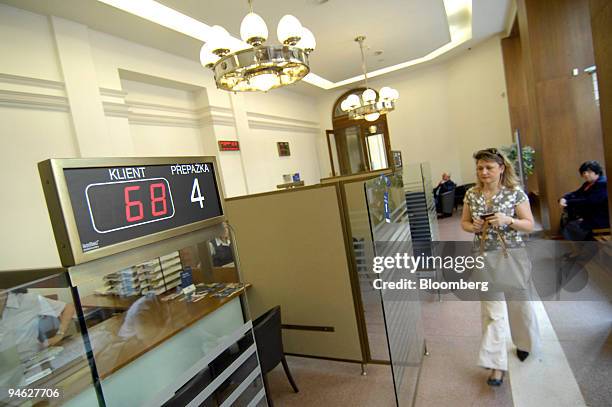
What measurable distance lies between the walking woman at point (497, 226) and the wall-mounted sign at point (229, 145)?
14.8 ft

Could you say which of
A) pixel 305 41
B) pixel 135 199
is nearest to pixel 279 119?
pixel 305 41

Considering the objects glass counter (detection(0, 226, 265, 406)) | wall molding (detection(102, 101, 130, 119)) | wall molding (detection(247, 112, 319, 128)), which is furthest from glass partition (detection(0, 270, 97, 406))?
wall molding (detection(247, 112, 319, 128))

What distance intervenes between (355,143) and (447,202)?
3.47m

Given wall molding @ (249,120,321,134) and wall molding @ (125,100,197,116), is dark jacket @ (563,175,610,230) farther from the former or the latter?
wall molding @ (125,100,197,116)

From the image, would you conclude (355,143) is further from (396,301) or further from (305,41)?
(396,301)

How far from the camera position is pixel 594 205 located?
348 cm


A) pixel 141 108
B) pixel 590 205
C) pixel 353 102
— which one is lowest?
pixel 590 205

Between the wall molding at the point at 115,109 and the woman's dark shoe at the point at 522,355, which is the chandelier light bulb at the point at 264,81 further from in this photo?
the woman's dark shoe at the point at 522,355

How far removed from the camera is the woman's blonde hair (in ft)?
6.53

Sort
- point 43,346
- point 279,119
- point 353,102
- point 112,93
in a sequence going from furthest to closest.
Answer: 1. point 279,119
2. point 353,102
3. point 112,93
4. point 43,346

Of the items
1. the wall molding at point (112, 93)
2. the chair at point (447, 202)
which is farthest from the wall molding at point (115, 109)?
the chair at point (447, 202)

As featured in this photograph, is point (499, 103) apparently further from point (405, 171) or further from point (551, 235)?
point (405, 171)

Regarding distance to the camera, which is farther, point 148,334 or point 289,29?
point 289,29

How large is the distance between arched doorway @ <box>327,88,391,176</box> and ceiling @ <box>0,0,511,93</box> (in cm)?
211
